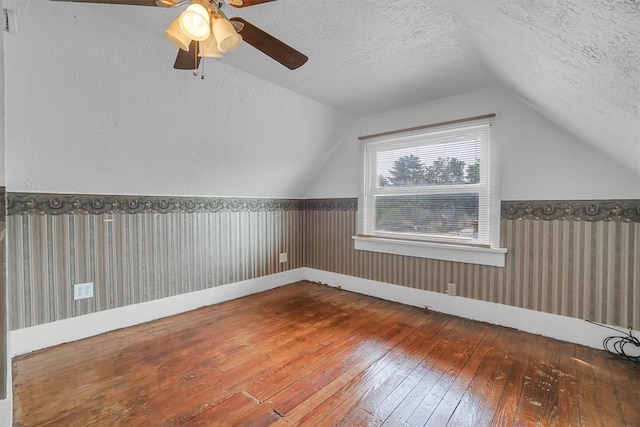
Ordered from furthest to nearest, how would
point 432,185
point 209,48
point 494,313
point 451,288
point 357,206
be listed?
point 357,206 → point 432,185 → point 451,288 → point 494,313 → point 209,48

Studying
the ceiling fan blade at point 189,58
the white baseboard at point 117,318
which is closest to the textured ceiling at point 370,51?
the ceiling fan blade at point 189,58

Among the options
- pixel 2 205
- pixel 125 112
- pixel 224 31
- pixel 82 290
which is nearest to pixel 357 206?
pixel 125 112

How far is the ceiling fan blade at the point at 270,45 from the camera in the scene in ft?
4.29

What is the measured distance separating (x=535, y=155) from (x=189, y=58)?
2751mm

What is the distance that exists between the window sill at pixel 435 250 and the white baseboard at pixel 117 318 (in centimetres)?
149

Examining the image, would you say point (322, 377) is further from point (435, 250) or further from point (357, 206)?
point (357, 206)

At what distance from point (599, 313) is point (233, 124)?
343 cm

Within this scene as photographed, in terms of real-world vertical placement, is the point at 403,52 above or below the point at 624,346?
above

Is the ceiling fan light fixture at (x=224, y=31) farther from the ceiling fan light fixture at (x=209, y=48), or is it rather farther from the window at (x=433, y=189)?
the window at (x=433, y=189)

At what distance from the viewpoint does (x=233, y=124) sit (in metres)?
2.60

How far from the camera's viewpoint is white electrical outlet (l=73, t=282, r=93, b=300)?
7.61 ft

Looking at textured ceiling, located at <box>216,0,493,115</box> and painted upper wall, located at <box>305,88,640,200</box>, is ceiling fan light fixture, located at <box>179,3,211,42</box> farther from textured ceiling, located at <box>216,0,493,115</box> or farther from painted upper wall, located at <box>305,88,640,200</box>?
painted upper wall, located at <box>305,88,640,200</box>

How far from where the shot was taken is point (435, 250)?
297cm

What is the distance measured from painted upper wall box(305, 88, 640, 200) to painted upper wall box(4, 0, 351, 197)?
1403 mm
